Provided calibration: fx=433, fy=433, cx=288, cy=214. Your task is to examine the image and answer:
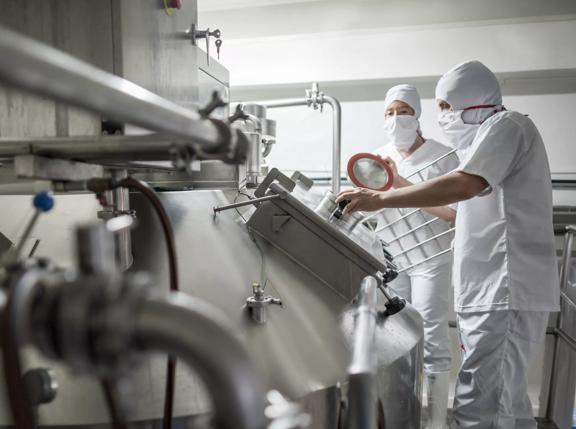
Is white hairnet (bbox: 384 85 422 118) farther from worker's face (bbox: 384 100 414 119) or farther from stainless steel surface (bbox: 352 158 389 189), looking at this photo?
stainless steel surface (bbox: 352 158 389 189)

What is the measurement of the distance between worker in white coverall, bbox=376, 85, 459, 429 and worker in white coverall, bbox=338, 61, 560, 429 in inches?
28.7

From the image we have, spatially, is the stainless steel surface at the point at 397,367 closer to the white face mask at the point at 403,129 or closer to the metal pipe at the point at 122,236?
the metal pipe at the point at 122,236

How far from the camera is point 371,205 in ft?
4.22

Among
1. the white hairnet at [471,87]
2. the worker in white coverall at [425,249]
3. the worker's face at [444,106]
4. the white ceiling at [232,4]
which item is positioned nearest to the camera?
the white hairnet at [471,87]

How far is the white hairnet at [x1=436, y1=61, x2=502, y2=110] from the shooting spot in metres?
1.32

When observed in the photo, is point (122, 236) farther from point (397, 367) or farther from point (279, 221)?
point (397, 367)

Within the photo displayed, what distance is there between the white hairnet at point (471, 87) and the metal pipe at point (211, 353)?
1.26 m

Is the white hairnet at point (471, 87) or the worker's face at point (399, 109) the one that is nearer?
the white hairnet at point (471, 87)

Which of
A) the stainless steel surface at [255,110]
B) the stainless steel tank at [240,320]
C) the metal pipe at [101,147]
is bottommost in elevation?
the stainless steel tank at [240,320]

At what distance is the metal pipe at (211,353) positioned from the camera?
0.30 metres

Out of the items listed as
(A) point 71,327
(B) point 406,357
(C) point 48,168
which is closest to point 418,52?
(B) point 406,357

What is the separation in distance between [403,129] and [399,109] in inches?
4.2

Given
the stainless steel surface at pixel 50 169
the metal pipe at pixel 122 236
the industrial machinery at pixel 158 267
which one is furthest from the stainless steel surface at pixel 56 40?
the stainless steel surface at pixel 50 169

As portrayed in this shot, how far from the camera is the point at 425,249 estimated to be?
2.09m
